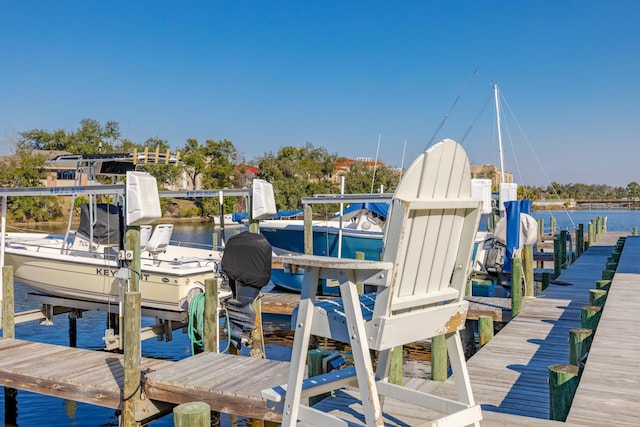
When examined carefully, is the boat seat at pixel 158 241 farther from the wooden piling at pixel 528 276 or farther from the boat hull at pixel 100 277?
the wooden piling at pixel 528 276

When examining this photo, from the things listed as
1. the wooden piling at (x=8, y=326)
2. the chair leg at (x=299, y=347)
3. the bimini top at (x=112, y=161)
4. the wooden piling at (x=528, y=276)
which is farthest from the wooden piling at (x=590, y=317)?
the bimini top at (x=112, y=161)

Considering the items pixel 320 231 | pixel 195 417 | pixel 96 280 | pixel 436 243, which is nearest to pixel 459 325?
pixel 436 243

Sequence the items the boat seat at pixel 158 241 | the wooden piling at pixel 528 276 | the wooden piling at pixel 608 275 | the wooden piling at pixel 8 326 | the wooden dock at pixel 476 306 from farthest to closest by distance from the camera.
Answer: the boat seat at pixel 158 241 → the wooden piling at pixel 528 276 → the wooden dock at pixel 476 306 → the wooden piling at pixel 608 275 → the wooden piling at pixel 8 326

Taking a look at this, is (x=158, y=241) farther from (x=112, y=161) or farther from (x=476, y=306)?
(x=476, y=306)

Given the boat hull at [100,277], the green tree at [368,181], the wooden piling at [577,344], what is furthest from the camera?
the green tree at [368,181]

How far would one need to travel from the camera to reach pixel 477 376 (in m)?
7.18

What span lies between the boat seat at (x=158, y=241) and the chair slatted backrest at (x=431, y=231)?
1202cm

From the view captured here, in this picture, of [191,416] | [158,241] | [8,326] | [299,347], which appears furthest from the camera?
[158,241]

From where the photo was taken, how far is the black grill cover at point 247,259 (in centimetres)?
1010

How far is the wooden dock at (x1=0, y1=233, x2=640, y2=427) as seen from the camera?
182 inches

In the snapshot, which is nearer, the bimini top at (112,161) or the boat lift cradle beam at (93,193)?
the boat lift cradle beam at (93,193)

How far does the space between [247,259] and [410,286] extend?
6.88 meters

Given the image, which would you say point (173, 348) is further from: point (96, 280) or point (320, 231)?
point (320, 231)

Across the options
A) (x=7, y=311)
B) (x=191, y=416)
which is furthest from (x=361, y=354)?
→ (x=7, y=311)
